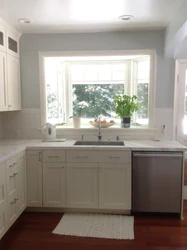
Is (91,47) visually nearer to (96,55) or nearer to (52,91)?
(96,55)

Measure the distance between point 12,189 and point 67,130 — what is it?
1.29 m

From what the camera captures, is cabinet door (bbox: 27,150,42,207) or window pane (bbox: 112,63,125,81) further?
window pane (bbox: 112,63,125,81)

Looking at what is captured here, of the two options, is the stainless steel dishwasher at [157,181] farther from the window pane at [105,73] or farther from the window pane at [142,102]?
the window pane at [105,73]

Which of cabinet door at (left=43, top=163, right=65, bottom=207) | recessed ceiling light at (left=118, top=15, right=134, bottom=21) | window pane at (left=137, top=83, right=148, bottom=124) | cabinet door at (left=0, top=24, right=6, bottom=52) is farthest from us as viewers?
window pane at (left=137, top=83, right=148, bottom=124)

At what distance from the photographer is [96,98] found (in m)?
3.99

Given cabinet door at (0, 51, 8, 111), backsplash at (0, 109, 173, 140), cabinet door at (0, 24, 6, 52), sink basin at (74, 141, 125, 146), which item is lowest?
sink basin at (74, 141, 125, 146)

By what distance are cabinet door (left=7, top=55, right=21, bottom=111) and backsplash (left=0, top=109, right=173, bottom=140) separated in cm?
23

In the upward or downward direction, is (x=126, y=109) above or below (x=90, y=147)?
above

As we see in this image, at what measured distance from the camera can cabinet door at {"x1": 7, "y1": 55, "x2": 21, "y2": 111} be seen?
10.7 feet

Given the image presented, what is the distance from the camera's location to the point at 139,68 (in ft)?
12.5

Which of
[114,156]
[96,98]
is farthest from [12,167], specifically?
[96,98]

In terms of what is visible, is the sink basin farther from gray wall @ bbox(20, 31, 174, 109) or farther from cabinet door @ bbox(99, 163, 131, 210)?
gray wall @ bbox(20, 31, 174, 109)

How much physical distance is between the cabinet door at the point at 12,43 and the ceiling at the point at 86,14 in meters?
0.12

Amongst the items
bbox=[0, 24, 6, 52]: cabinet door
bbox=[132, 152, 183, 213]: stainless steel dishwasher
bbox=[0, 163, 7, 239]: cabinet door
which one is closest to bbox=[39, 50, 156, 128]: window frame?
bbox=[0, 24, 6, 52]: cabinet door
